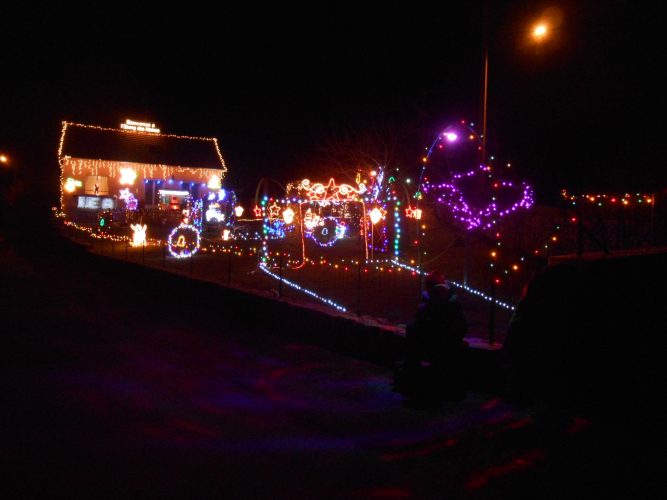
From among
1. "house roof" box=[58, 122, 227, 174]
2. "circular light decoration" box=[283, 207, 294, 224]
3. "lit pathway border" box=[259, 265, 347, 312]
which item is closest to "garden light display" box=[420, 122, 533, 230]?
"lit pathway border" box=[259, 265, 347, 312]

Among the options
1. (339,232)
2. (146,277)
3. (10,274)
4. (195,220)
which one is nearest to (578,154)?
(339,232)

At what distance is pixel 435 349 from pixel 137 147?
3824cm

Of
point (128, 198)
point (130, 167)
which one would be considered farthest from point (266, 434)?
point (130, 167)

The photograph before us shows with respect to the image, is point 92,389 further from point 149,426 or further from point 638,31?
point 638,31

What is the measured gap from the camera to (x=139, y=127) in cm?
4319

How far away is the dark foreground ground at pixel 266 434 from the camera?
4.50 meters

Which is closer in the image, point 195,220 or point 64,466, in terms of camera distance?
point 64,466

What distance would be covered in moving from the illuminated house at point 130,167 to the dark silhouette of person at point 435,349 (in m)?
31.6

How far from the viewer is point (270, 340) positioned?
31.8 ft

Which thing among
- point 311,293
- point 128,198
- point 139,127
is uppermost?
point 139,127

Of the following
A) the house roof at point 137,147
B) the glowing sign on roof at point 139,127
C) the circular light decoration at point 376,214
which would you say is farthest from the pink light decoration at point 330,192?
the glowing sign on roof at point 139,127

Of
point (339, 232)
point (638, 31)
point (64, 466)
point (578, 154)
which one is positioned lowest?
point (64, 466)

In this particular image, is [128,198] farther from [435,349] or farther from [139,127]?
[435,349]

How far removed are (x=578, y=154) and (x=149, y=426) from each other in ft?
52.5
